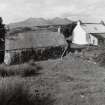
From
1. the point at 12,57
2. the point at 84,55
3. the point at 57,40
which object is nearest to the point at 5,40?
the point at 12,57

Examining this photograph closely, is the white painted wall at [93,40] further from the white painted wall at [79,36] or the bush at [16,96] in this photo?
the bush at [16,96]

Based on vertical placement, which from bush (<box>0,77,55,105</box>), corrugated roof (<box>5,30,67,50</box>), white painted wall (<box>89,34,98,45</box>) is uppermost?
bush (<box>0,77,55,105</box>)

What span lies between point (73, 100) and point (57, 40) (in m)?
22.6

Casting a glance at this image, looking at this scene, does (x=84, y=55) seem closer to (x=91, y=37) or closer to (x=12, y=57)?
(x=12, y=57)

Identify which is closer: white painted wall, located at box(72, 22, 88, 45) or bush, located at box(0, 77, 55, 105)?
bush, located at box(0, 77, 55, 105)

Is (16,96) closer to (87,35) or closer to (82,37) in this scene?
(87,35)

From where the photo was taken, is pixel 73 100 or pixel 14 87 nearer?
pixel 14 87

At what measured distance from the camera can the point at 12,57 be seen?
25703mm

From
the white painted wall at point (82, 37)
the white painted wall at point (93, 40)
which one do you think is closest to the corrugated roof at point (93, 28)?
the white painted wall at point (82, 37)

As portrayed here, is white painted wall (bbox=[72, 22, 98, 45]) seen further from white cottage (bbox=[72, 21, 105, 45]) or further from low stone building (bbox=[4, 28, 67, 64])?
low stone building (bbox=[4, 28, 67, 64])

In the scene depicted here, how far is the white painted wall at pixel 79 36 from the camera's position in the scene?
4258 cm

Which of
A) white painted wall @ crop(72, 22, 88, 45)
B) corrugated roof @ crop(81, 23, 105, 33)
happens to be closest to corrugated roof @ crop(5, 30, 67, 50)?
white painted wall @ crop(72, 22, 88, 45)

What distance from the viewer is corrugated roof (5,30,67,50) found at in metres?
27.7

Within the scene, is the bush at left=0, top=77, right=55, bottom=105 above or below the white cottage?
above
